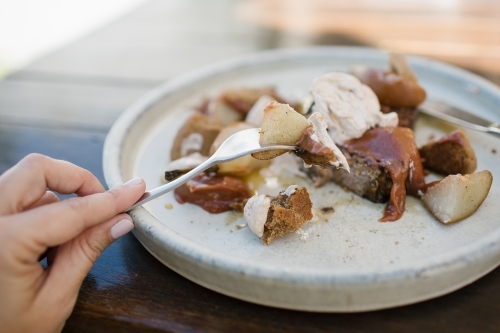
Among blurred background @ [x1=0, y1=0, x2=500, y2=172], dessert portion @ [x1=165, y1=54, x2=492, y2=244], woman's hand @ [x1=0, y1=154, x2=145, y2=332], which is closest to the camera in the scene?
woman's hand @ [x1=0, y1=154, x2=145, y2=332]

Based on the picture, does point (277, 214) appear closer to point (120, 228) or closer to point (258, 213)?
point (258, 213)

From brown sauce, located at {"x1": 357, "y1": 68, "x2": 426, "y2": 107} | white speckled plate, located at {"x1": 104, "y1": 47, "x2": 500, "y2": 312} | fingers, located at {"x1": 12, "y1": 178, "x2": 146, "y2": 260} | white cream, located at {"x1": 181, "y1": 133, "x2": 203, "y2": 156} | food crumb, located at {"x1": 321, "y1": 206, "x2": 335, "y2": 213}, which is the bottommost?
food crumb, located at {"x1": 321, "y1": 206, "x2": 335, "y2": 213}

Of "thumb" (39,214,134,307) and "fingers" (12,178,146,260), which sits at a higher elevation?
"fingers" (12,178,146,260)

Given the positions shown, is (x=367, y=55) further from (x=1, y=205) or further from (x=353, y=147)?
(x=1, y=205)

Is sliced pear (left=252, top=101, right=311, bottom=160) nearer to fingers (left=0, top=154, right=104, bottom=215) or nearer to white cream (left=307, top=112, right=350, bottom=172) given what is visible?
white cream (left=307, top=112, right=350, bottom=172)

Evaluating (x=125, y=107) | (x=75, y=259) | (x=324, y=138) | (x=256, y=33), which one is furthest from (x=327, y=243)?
(x=256, y=33)

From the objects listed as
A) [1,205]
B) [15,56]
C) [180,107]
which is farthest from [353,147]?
[15,56]

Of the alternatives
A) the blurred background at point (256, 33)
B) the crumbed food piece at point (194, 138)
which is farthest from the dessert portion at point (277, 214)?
the blurred background at point (256, 33)

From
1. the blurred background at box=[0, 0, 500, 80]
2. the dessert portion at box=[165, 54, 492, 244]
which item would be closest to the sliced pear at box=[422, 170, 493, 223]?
the dessert portion at box=[165, 54, 492, 244]
